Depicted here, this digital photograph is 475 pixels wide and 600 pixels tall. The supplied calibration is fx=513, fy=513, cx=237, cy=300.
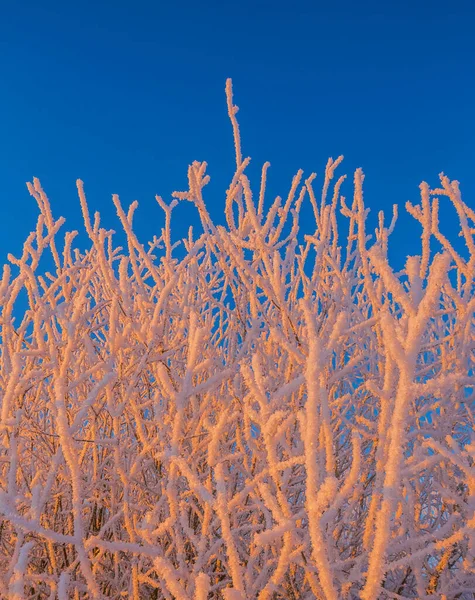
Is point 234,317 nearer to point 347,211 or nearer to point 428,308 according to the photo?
point 347,211

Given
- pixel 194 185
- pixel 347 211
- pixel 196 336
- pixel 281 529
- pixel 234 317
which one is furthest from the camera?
pixel 234 317

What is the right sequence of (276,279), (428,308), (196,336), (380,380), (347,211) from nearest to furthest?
1. (428,308)
2. (196,336)
3. (276,279)
4. (380,380)
5. (347,211)

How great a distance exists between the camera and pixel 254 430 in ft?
6.05

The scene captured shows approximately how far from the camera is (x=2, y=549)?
81.4 inches

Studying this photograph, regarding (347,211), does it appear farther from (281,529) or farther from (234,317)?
(281,529)

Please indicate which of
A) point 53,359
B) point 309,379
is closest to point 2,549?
point 53,359

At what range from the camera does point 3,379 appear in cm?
208

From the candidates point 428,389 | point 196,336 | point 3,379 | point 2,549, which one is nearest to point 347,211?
point 196,336

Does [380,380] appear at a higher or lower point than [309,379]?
higher

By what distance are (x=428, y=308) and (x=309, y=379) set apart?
0.22 meters

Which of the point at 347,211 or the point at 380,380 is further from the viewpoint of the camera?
the point at 347,211

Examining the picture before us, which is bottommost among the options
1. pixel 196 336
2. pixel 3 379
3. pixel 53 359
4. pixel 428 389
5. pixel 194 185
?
pixel 428 389

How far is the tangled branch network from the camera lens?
956 millimetres

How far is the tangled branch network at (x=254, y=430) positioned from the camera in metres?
0.96
